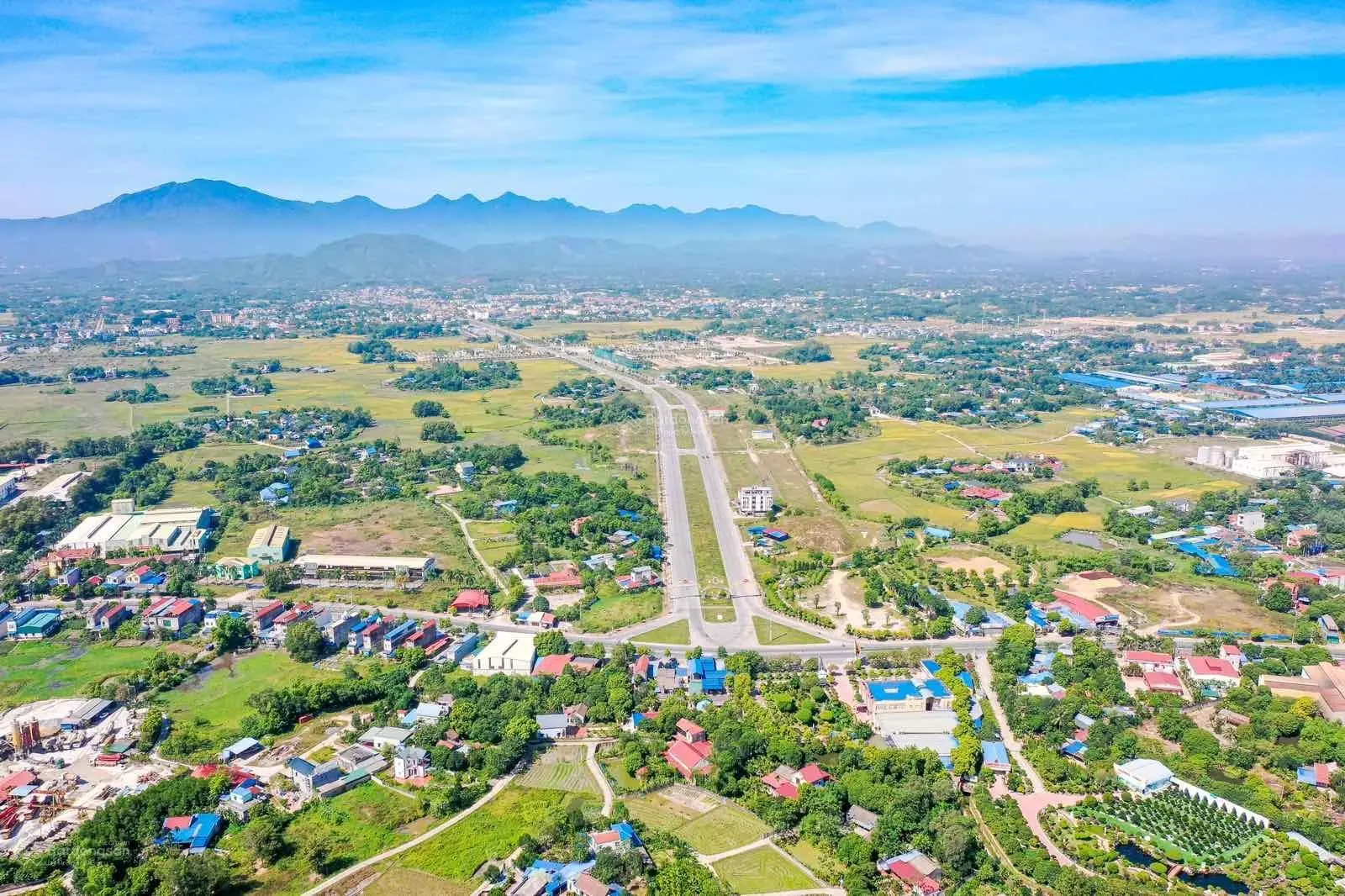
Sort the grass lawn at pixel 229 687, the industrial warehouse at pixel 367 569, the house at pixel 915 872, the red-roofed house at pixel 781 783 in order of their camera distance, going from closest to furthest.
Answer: the house at pixel 915 872
the red-roofed house at pixel 781 783
the grass lawn at pixel 229 687
the industrial warehouse at pixel 367 569

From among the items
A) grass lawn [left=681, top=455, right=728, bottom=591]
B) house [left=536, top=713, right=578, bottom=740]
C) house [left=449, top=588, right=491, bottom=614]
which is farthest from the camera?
grass lawn [left=681, top=455, right=728, bottom=591]

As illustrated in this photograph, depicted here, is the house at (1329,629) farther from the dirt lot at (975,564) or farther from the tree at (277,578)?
the tree at (277,578)

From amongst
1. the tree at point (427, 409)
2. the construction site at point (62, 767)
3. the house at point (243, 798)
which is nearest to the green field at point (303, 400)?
the tree at point (427, 409)

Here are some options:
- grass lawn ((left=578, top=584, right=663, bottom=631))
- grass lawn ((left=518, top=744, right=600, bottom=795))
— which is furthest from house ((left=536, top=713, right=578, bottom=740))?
grass lawn ((left=578, top=584, right=663, bottom=631))

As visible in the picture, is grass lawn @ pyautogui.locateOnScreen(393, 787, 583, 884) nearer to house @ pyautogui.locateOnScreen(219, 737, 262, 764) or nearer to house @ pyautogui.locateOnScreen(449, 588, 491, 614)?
house @ pyautogui.locateOnScreen(219, 737, 262, 764)

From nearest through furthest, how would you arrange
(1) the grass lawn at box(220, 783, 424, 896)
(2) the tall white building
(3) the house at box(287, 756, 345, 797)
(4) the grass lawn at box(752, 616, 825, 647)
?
1. (1) the grass lawn at box(220, 783, 424, 896)
2. (3) the house at box(287, 756, 345, 797)
3. (4) the grass lawn at box(752, 616, 825, 647)
4. (2) the tall white building

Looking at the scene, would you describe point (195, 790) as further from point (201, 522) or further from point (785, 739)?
point (201, 522)

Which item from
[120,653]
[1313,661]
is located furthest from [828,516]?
[120,653]
